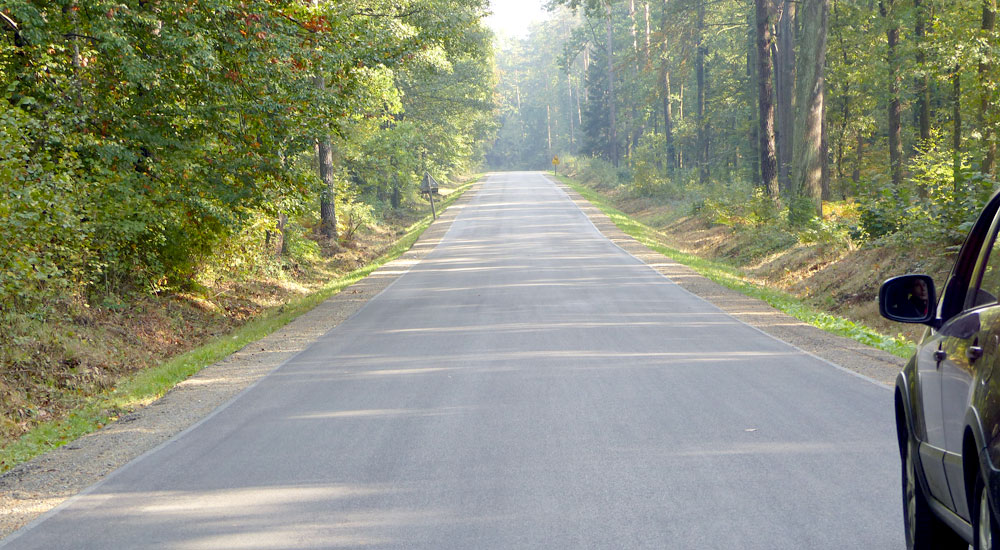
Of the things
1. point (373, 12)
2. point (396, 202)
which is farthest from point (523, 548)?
point (396, 202)

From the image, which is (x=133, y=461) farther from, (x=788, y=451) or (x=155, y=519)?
(x=788, y=451)

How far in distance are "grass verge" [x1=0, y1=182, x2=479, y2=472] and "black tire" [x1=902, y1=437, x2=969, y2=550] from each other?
24.0ft

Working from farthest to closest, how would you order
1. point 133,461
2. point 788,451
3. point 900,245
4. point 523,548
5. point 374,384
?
point 900,245
point 374,384
point 133,461
point 788,451
point 523,548

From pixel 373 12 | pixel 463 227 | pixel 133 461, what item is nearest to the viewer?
pixel 133 461

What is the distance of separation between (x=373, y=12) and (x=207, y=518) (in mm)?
22999

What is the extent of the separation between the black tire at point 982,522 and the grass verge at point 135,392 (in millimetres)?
7740

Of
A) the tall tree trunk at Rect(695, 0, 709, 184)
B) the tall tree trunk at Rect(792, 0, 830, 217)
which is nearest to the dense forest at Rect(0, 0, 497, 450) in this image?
the tall tree trunk at Rect(792, 0, 830, 217)

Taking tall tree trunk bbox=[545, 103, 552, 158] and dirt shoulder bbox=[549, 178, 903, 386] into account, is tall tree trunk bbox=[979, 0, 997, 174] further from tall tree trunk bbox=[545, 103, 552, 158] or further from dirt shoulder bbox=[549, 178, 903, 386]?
tall tree trunk bbox=[545, 103, 552, 158]

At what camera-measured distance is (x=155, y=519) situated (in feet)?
18.9

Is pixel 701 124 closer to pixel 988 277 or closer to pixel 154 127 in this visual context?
pixel 154 127

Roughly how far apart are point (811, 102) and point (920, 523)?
23270 mm

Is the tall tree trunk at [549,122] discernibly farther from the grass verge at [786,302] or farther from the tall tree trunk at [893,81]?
the grass verge at [786,302]

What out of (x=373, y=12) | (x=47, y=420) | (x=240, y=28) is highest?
(x=373, y=12)

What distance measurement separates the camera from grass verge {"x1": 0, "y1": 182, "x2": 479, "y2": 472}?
8681 millimetres
